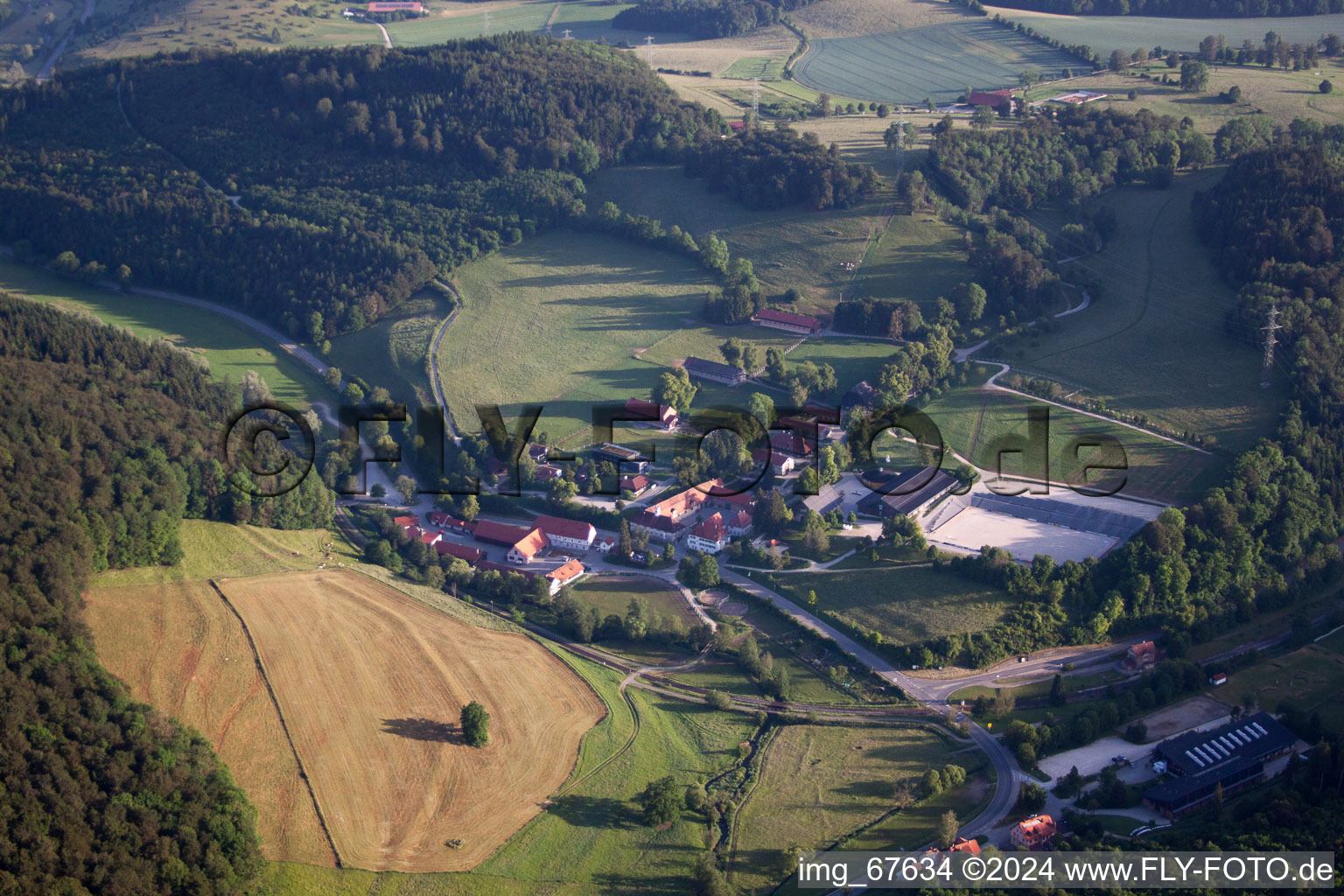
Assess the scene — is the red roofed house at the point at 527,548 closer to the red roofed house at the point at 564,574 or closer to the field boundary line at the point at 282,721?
the red roofed house at the point at 564,574

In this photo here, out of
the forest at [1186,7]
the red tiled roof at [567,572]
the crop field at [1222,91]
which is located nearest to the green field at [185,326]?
the red tiled roof at [567,572]

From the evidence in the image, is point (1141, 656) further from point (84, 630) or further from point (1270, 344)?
point (84, 630)

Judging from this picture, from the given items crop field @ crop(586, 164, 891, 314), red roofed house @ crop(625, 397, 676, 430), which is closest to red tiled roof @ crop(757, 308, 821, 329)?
crop field @ crop(586, 164, 891, 314)

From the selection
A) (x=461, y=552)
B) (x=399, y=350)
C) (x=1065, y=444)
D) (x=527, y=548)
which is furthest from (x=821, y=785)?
(x=399, y=350)

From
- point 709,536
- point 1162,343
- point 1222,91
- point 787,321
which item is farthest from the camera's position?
point 1222,91

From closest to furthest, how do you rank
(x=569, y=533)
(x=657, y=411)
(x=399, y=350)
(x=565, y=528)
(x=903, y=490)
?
(x=569, y=533) < (x=565, y=528) < (x=903, y=490) < (x=657, y=411) < (x=399, y=350)

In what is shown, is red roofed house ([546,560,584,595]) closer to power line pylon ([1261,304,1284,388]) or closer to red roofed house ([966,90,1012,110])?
power line pylon ([1261,304,1284,388])

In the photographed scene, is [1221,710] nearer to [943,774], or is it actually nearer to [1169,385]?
[943,774]
